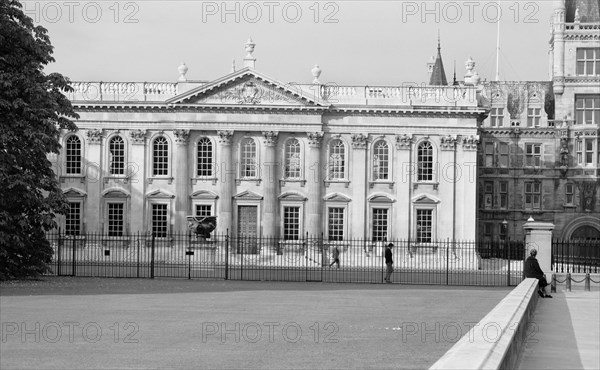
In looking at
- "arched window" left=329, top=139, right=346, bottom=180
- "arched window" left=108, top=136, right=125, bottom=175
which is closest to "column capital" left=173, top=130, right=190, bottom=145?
Answer: "arched window" left=108, top=136, right=125, bottom=175

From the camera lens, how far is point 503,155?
284 ft

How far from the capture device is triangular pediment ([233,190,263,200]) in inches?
2680

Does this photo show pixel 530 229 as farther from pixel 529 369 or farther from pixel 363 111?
pixel 363 111

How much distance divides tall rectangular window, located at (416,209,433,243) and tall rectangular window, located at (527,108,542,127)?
2238 centimetres

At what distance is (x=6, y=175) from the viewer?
35.5 metres

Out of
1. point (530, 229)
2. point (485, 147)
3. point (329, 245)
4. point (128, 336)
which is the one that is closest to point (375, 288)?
point (530, 229)

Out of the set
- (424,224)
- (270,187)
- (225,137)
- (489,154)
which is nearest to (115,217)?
(225,137)

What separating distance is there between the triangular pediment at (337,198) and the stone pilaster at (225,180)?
5.53 metres

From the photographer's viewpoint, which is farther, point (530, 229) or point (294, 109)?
point (294, 109)

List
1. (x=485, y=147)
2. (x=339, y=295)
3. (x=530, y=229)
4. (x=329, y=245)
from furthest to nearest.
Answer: (x=485, y=147)
(x=329, y=245)
(x=530, y=229)
(x=339, y=295)

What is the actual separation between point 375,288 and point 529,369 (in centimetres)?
2281

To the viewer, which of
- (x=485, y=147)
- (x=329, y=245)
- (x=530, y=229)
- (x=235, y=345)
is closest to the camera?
(x=235, y=345)

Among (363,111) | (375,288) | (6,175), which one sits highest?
(363,111)

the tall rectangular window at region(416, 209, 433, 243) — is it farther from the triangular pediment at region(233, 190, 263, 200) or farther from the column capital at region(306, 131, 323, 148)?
the triangular pediment at region(233, 190, 263, 200)
